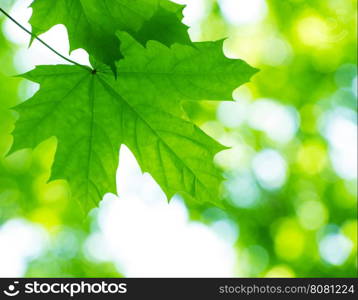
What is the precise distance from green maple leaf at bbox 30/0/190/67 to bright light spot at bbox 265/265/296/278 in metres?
8.76

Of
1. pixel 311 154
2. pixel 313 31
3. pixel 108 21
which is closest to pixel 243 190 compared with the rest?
A: pixel 311 154

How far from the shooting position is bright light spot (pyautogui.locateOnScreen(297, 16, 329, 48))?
10594mm

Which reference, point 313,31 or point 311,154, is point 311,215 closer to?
point 311,154

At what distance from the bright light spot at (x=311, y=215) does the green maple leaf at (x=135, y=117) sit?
9.28 m

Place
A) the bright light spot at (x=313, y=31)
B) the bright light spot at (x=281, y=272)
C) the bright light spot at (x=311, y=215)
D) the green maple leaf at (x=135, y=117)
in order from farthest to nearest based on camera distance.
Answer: the bright light spot at (x=311, y=215)
the bright light spot at (x=313, y=31)
the bright light spot at (x=281, y=272)
the green maple leaf at (x=135, y=117)

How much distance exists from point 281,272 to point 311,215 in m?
1.77

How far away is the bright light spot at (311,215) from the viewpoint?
1097 cm

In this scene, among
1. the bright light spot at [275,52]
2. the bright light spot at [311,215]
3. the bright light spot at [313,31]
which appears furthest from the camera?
the bright light spot at [275,52]

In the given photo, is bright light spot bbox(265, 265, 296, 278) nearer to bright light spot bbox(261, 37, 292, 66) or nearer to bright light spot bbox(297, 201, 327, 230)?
bright light spot bbox(297, 201, 327, 230)

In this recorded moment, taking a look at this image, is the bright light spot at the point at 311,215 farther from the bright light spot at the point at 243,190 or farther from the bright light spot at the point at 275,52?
the bright light spot at the point at 275,52

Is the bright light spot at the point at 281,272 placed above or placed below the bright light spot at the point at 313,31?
below

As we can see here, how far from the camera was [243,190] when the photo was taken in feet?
38.0

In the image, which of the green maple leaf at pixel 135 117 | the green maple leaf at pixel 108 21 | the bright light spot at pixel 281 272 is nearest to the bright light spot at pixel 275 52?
the bright light spot at pixel 281 272

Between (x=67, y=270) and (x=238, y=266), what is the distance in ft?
13.5
